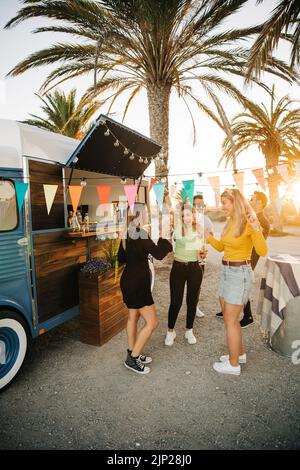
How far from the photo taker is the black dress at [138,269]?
10.0 ft

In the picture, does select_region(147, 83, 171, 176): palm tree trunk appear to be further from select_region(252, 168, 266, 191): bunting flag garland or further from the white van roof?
the white van roof

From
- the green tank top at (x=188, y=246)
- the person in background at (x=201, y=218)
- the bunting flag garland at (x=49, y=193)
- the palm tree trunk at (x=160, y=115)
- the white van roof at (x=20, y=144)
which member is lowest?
the green tank top at (x=188, y=246)

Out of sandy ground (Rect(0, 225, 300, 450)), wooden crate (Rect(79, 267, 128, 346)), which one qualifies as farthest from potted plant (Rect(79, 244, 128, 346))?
sandy ground (Rect(0, 225, 300, 450))

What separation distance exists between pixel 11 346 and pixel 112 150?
4002 millimetres

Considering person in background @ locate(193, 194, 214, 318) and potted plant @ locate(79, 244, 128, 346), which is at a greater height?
person in background @ locate(193, 194, 214, 318)

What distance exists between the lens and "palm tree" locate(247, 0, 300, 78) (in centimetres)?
528

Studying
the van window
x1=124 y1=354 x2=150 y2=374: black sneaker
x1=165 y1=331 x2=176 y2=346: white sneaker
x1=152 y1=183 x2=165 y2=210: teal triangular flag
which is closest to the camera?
the van window

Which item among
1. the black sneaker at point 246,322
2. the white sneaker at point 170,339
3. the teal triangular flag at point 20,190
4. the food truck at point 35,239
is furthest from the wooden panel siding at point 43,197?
the black sneaker at point 246,322

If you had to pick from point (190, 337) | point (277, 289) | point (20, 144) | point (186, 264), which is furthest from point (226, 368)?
point (20, 144)

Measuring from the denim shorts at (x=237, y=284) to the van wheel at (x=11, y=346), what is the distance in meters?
2.63

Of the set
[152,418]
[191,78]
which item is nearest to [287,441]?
[152,418]

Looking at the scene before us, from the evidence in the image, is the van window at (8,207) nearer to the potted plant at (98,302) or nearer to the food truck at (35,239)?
the food truck at (35,239)

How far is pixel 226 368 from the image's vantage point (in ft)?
10.6

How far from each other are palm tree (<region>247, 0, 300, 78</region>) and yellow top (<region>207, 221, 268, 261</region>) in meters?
5.03
